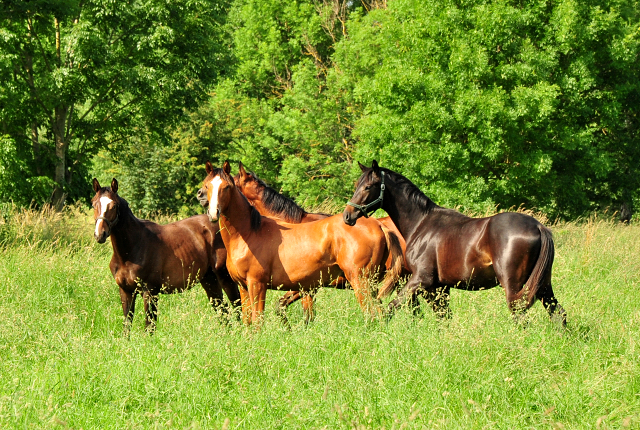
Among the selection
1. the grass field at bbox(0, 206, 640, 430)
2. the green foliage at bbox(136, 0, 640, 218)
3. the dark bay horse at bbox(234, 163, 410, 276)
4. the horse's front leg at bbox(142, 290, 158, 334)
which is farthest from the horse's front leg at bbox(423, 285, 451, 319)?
the green foliage at bbox(136, 0, 640, 218)

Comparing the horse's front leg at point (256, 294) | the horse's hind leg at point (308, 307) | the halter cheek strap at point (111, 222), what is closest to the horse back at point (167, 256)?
the halter cheek strap at point (111, 222)

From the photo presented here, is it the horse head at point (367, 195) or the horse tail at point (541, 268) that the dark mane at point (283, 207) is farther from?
the horse tail at point (541, 268)

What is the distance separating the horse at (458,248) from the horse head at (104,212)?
261 cm

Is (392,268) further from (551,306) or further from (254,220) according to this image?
(551,306)

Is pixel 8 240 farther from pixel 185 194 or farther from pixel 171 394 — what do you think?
pixel 185 194

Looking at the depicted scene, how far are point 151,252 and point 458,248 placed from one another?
142 inches

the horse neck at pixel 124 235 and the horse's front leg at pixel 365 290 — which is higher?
the horse neck at pixel 124 235

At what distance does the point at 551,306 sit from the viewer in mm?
6520

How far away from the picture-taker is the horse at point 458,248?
21.2 feet

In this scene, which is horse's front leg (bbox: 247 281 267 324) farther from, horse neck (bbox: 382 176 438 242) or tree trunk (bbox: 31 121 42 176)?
tree trunk (bbox: 31 121 42 176)

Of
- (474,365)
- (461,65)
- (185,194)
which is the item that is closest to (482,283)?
(474,365)

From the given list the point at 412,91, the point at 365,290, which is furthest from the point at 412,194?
the point at 412,91

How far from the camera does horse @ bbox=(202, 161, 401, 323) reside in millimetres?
7023

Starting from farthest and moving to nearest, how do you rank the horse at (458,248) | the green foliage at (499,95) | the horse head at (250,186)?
the green foliage at (499,95)
the horse head at (250,186)
the horse at (458,248)
